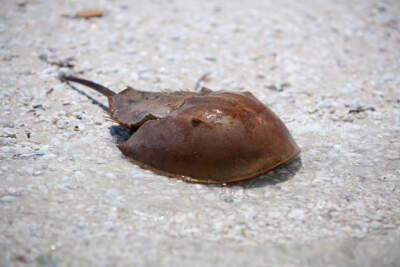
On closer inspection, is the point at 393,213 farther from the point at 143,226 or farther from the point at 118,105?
the point at 118,105

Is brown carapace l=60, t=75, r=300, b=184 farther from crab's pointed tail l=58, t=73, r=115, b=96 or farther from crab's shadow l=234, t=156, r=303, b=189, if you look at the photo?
crab's pointed tail l=58, t=73, r=115, b=96

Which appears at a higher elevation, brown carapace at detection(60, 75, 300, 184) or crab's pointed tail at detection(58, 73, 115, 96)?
brown carapace at detection(60, 75, 300, 184)

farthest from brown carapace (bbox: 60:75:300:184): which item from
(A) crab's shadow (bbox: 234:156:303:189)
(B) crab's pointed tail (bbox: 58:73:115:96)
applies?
(B) crab's pointed tail (bbox: 58:73:115:96)

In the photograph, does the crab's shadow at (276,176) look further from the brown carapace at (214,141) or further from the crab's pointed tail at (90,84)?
the crab's pointed tail at (90,84)

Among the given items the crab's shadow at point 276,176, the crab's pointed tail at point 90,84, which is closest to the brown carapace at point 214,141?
the crab's shadow at point 276,176

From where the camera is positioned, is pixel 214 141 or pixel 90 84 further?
pixel 90 84

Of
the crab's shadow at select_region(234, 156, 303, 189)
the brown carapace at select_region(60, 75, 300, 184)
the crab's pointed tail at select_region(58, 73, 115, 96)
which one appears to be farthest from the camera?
the crab's pointed tail at select_region(58, 73, 115, 96)

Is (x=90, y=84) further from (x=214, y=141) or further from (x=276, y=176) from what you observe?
(x=276, y=176)

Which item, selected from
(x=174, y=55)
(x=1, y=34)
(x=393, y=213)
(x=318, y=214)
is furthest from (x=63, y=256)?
(x=1, y=34)

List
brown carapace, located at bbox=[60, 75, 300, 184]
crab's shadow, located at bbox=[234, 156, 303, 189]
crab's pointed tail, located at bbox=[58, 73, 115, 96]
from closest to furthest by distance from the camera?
1. brown carapace, located at bbox=[60, 75, 300, 184]
2. crab's shadow, located at bbox=[234, 156, 303, 189]
3. crab's pointed tail, located at bbox=[58, 73, 115, 96]

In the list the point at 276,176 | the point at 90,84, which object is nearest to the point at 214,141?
the point at 276,176
